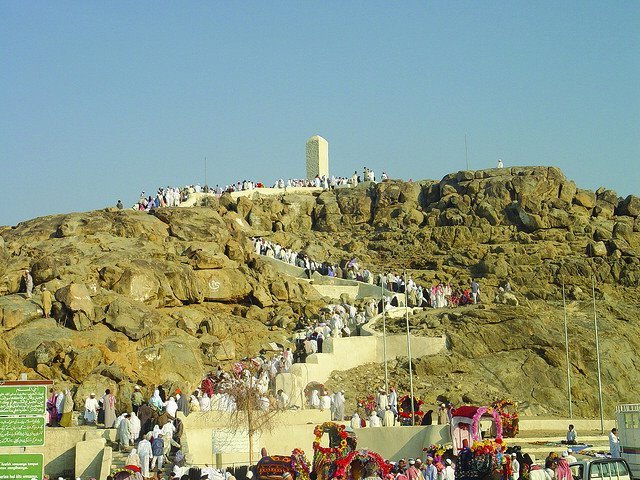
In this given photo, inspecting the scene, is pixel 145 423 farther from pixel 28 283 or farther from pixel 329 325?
pixel 329 325

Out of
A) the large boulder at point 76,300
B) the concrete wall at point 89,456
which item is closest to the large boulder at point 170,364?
the large boulder at point 76,300

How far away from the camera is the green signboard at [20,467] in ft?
42.8

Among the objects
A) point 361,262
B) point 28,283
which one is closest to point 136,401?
point 28,283

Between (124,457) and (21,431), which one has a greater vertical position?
(21,431)

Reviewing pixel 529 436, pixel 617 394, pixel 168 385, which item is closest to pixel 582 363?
pixel 617 394

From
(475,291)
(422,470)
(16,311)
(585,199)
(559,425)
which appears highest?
(585,199)

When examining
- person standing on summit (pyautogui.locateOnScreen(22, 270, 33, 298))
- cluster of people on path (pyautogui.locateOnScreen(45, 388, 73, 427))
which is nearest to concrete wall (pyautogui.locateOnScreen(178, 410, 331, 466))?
cluster of people on path (pyautogui.locateOnScreen(45, 388, 73, 427))

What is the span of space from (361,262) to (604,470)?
3155cm

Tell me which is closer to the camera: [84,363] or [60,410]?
[60,410]

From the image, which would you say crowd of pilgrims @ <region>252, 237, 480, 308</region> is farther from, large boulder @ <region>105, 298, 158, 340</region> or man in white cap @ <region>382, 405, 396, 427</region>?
man in white cap @ <region>382, 405, 396, 427</region>

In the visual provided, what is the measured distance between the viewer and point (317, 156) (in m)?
65.6

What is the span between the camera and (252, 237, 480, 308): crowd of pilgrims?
142ft

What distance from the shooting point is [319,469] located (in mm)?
21719

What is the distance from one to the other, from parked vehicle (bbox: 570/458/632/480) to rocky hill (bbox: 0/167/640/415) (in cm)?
1355
